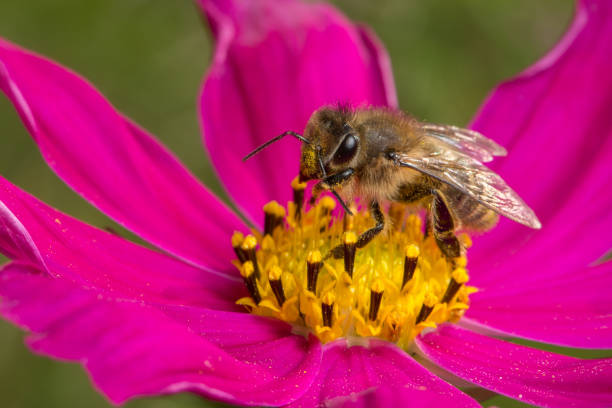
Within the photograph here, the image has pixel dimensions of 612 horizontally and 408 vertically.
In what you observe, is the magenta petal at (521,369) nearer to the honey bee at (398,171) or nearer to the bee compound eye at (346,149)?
the honey bee at (398,171)

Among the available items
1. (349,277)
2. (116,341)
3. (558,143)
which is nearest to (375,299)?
(349,277)

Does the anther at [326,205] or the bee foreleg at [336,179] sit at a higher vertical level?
the bee foreleg at [336,179]

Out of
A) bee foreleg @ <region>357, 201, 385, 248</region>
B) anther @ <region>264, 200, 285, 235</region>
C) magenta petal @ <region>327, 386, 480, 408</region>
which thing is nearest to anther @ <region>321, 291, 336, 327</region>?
bee foreleg @ <region>357, 201, 385, 248</region>

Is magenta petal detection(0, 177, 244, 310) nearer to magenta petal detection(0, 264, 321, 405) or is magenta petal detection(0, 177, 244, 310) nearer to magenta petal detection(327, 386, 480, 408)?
magenta petal detection(0, 264, 321, 405)

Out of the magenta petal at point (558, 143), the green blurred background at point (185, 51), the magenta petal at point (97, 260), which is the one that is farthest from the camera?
the green blurred background at point (185, 51)

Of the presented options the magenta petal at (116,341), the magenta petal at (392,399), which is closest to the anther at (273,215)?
the magenta petal at (116,341)

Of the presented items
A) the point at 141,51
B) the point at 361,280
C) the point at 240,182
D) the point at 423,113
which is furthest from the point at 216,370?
the point at 141,51
